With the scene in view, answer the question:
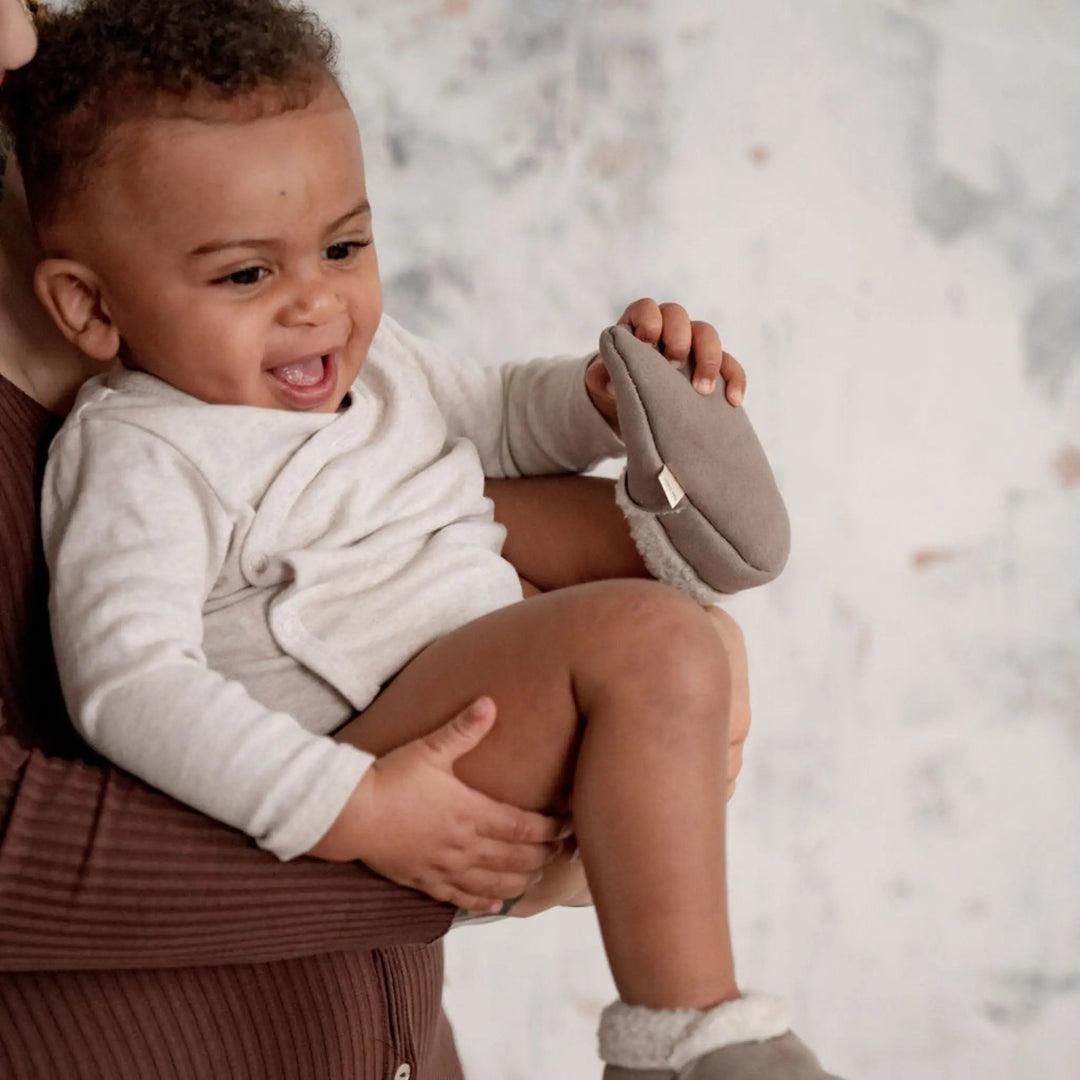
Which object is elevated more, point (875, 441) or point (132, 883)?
point (132, 883)

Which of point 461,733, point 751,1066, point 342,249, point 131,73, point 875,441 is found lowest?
point 875,441

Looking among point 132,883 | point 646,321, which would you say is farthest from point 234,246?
point 132,883

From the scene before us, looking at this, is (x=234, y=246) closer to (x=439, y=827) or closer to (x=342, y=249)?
(x=342, y=249)

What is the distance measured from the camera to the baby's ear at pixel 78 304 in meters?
1.06

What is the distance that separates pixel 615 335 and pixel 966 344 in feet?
3.75

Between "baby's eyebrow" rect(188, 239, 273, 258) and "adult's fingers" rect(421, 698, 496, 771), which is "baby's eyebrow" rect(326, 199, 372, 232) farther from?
"adult's fingers" rect(421, 698, 496, 771)

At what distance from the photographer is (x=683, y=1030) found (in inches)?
33.9

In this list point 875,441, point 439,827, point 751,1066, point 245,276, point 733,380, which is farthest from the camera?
point 875,441

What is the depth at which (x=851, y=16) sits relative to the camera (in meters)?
2.09

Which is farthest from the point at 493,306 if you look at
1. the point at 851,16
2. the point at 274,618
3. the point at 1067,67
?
the point at 274,618

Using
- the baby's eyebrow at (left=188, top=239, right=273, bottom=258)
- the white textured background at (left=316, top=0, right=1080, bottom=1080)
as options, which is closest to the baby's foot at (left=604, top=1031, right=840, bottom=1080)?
the baby's eyebrow at (left=188, top=239, right=273, bottom=258)

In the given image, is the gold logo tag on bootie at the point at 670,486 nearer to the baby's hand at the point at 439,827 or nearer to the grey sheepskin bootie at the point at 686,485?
the grey sheepskin bootie at the point at 686,485

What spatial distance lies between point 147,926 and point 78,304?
1.42 feet

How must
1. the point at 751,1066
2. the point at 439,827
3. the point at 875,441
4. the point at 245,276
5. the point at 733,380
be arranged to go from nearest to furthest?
the point at 751,1066 → the point at 439,827 → the point at 245,276 → the point at 733,380 → the point at 875,441
